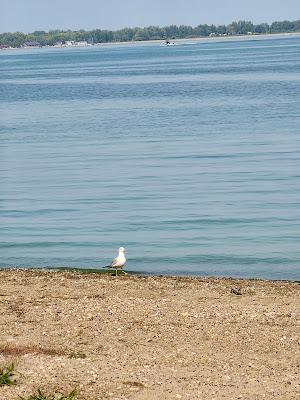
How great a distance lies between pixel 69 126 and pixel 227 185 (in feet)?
81.1

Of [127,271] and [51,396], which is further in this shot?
[127,271]

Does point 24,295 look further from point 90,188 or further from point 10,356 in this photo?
point 90,188

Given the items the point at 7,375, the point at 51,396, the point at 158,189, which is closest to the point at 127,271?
the point at 7,375

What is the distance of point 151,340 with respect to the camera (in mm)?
13922

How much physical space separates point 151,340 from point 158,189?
1813cm

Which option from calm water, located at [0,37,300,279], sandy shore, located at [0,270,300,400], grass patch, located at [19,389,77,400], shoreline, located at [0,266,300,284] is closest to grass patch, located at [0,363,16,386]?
sandy shore, located at [0,270,300,400]

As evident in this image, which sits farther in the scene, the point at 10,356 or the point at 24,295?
the point at 24,295

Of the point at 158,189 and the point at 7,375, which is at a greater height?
the point at 7,375

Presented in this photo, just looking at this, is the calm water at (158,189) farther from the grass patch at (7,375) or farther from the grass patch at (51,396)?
the grass patch at (51,396)

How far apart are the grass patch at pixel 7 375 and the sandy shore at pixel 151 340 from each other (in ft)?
0.28

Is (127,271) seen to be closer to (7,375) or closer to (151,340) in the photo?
(151,340)

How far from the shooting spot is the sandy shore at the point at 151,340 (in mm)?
12125

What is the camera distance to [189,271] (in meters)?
21.4

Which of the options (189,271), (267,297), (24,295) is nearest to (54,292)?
(24,295)
